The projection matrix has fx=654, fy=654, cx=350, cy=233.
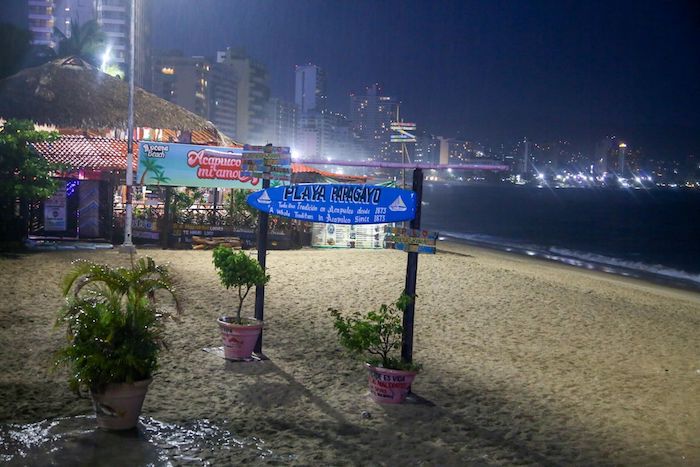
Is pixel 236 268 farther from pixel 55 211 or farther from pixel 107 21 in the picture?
pixel 107 21

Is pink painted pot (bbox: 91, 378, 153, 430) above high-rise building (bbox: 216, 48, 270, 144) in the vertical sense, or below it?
below

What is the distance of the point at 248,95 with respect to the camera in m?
154

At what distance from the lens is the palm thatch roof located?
24.0 m

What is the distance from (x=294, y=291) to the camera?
1528 centimetres

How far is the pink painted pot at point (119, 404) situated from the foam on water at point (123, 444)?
4.0 inches

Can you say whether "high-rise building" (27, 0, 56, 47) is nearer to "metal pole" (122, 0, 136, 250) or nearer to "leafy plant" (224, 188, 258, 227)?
"leafy plant" (224, 188, 258, 227)

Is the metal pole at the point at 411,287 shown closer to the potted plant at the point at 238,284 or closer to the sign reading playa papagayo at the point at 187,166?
the potted plant at the point at 238,284

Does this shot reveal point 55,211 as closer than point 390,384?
No

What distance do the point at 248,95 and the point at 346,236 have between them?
136 m

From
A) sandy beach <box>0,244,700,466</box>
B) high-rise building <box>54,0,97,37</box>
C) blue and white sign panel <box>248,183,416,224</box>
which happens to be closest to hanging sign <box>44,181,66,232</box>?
sandy beach <box>0,244,700,466</box>

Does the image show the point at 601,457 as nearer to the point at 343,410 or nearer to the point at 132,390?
the point at 343,410

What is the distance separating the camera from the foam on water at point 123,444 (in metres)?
5.78

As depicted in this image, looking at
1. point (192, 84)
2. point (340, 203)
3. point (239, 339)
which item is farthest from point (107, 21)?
point (340, 203)

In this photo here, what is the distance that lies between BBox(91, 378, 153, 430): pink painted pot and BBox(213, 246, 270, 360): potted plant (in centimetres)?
282
